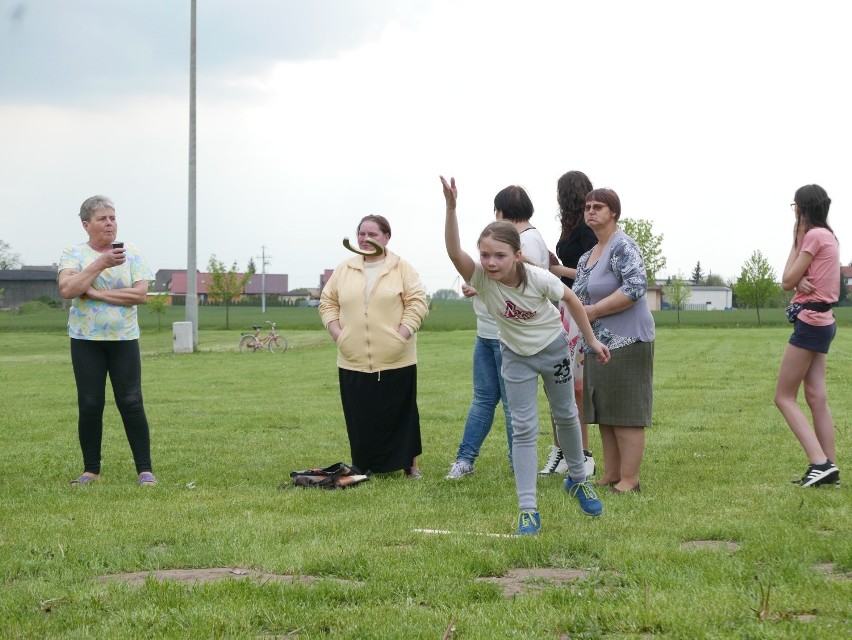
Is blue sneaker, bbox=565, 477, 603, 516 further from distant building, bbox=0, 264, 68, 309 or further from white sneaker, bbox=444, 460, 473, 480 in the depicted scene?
distant building, bbox=0, 264, 68, 309

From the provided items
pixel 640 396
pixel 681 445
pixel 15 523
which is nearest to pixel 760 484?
pixel 640 396

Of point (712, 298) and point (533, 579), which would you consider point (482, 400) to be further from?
point (712, 298)

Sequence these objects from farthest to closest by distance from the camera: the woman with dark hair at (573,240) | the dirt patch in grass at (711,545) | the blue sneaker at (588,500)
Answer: the woman with dark hair at (573,240)
the blue sneaker at (588,500)
the dirt patch in grass at (711,545)

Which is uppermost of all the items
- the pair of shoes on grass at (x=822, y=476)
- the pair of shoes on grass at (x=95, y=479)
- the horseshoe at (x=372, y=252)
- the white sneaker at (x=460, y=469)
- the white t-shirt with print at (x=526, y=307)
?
the horseshoe at (x=372, y=252)

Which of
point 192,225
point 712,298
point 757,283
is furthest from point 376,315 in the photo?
point 712,298

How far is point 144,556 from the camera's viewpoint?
4891mm

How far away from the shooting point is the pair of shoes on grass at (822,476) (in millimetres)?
6812

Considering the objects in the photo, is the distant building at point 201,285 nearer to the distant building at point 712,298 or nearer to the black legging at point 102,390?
the distant building at point 712,298

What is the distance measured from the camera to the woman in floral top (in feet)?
24.3

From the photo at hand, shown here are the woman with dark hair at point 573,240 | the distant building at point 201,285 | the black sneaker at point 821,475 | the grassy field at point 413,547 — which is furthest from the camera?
the distant building at point 201,285

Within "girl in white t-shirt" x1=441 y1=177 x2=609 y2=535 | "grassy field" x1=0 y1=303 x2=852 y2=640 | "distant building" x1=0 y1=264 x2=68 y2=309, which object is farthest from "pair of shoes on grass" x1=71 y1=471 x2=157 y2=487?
"distant building" x1=0 y1=264 x2=68 y2=309

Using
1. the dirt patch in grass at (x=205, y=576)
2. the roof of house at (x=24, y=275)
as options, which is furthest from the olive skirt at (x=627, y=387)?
the roof of house at (x=24, y=275)

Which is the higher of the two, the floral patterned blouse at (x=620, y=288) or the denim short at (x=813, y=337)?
the floral patterned blouse at (x=620, y=288)

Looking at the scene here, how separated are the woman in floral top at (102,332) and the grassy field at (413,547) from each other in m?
0.38
